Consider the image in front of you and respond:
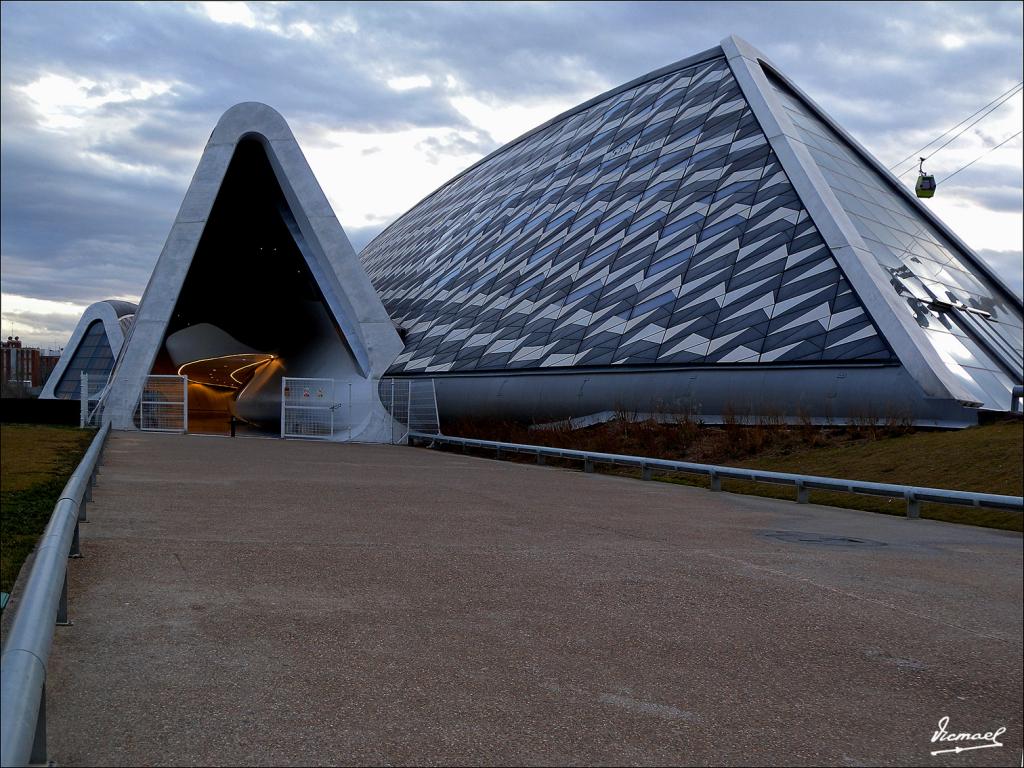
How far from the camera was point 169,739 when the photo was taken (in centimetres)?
342

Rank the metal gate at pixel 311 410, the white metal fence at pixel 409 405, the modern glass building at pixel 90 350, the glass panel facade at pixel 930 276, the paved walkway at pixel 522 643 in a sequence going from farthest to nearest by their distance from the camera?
1. the modern glass building at pixel 90 350
2. the metal gate at pixel 311 410
3. the white metal fence at pixel 409 405
4. the glass panel facade at pixel 930 276
5. the paved walkway at pixel 522 643

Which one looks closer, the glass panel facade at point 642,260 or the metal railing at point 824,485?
the metal railing at point 824,485

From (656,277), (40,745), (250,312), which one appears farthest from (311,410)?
(40,745)

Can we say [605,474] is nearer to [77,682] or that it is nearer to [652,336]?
[652,336]

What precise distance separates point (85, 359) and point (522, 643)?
79.1 m

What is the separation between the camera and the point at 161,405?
2862 cm

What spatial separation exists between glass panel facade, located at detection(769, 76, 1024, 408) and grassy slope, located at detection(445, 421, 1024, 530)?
2.53 m

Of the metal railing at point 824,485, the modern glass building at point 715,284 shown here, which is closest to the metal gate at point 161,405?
the modern glass building at point 715,284

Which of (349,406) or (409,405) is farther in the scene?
(349,406)

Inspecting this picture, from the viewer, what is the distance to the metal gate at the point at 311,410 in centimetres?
2950

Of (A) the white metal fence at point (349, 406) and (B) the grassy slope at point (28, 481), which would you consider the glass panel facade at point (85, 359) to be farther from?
(B) the grassy slope at point (28, 481)

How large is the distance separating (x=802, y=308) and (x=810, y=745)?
16.4 m

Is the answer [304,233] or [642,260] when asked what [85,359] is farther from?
[642,260]

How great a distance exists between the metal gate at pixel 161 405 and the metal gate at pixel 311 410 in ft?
9.97
